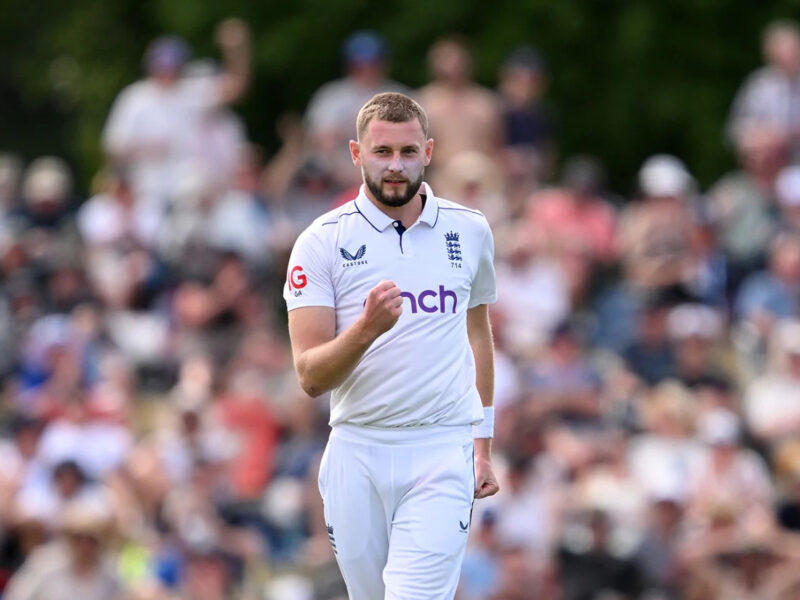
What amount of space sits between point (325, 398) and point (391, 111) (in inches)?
290

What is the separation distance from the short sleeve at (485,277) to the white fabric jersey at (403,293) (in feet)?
0.61

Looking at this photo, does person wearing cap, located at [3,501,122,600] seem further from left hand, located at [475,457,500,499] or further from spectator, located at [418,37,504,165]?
spectator, located at [418,37,504,165]

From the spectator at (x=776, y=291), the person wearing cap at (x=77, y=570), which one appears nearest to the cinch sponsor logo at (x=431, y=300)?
the person wearing cap at (x=77, y=570)

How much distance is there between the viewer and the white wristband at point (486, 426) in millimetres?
8133

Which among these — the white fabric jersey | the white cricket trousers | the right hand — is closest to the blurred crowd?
the white cricket trousers

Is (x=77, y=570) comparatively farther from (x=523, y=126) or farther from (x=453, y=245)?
(x=523, y=126)

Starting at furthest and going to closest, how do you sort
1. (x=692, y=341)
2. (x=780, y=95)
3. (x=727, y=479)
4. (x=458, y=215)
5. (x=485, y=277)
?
1. (x=780, y=95)
2. (x=692, y=341)
3. (x=727, y=479)
4. (x=485, y=277)
5. (x=458, y=215)

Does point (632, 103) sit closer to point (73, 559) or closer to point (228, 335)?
point (228, 335)

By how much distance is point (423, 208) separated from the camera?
7.77 m

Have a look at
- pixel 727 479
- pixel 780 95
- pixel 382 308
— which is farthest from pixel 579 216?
pixel 382 308

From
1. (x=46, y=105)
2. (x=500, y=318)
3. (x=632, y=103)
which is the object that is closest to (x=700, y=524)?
(x=500, y=318)

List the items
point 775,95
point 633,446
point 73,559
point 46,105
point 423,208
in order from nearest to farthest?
1. point 423,208
2. point 73,559
3. point 633,446
4. point 775,95
5. point 46,105

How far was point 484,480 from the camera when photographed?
8055 millimetres

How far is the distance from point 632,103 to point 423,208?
14.3 m
